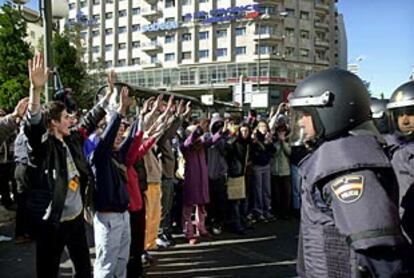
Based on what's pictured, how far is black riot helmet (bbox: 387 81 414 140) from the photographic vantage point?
13.0ft

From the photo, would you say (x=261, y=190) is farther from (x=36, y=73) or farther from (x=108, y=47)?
(x=108, y=47)

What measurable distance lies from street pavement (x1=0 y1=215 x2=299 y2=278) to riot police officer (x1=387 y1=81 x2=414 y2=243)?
2510 millimetres

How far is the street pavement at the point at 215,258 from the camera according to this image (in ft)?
19.2

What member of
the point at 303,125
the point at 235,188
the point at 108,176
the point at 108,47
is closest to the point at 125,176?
the point at 108,176

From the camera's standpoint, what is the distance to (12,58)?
28859 millimetres

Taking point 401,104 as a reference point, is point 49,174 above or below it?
below

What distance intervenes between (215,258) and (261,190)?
285 centimetres

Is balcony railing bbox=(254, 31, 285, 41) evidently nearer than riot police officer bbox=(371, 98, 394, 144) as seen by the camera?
No

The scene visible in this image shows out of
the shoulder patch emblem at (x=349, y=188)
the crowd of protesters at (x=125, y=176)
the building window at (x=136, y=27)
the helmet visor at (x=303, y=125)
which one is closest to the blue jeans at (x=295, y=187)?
the crowd of protesters at (x=125, y=176)

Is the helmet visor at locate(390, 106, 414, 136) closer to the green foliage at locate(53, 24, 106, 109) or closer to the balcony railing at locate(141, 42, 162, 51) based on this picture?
the green foliage at locate(53, 24, 106, 109)

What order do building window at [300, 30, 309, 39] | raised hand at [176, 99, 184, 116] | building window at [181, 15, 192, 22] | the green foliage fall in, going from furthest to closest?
building window at [181, 15, 192, 22] < building window at [300, 30, 309, 39] < the green foliage < raised hand at [176, 99, 184, 116]

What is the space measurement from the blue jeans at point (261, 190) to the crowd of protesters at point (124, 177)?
0.02m

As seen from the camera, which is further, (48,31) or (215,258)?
(48,31)

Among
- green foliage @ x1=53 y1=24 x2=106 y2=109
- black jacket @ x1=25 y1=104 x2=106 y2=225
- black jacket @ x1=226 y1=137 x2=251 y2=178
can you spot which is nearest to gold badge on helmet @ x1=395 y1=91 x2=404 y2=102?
black jacket @ x1=25 y1=104 x2=106 y2=225
